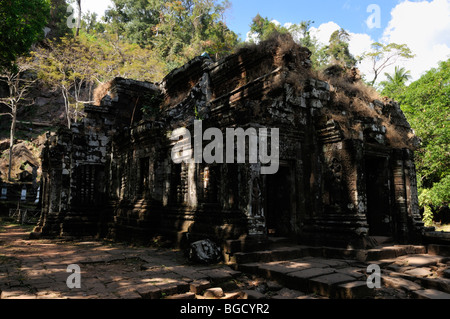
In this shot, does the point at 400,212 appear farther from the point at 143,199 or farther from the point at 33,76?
the point at 33,76

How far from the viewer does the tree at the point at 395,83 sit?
21.7m

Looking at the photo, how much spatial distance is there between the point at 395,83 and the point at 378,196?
21771 millimetres

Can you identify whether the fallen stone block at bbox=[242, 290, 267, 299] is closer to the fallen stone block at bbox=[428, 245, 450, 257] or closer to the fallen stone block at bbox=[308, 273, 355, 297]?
the fallen stone block at bbox=[308, 273, 355, 297]

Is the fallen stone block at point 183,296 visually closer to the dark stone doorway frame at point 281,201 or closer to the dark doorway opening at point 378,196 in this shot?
the dark stone doorway frame at point 281,201

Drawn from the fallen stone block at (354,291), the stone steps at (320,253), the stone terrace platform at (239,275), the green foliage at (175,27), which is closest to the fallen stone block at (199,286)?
the stone terrace platform at (239,275)

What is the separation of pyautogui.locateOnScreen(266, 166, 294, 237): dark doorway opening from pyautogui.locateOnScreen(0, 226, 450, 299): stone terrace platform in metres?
0.86

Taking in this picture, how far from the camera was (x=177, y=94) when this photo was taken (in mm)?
12703

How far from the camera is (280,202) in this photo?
7359 millimetres

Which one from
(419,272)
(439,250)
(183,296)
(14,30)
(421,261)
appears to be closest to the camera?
(183,296)

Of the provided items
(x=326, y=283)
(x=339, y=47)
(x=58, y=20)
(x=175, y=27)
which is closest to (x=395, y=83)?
(x=339, y=47)

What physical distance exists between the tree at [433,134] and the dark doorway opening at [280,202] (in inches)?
402

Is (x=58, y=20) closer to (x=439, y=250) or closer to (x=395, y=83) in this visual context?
(x=395, y=83)

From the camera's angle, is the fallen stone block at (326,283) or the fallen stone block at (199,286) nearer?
the fallen stone block at (326,283)

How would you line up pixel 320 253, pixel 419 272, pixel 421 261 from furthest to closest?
1. pixel 320 253
2. pixel 421 261
3. pixel 419 272
